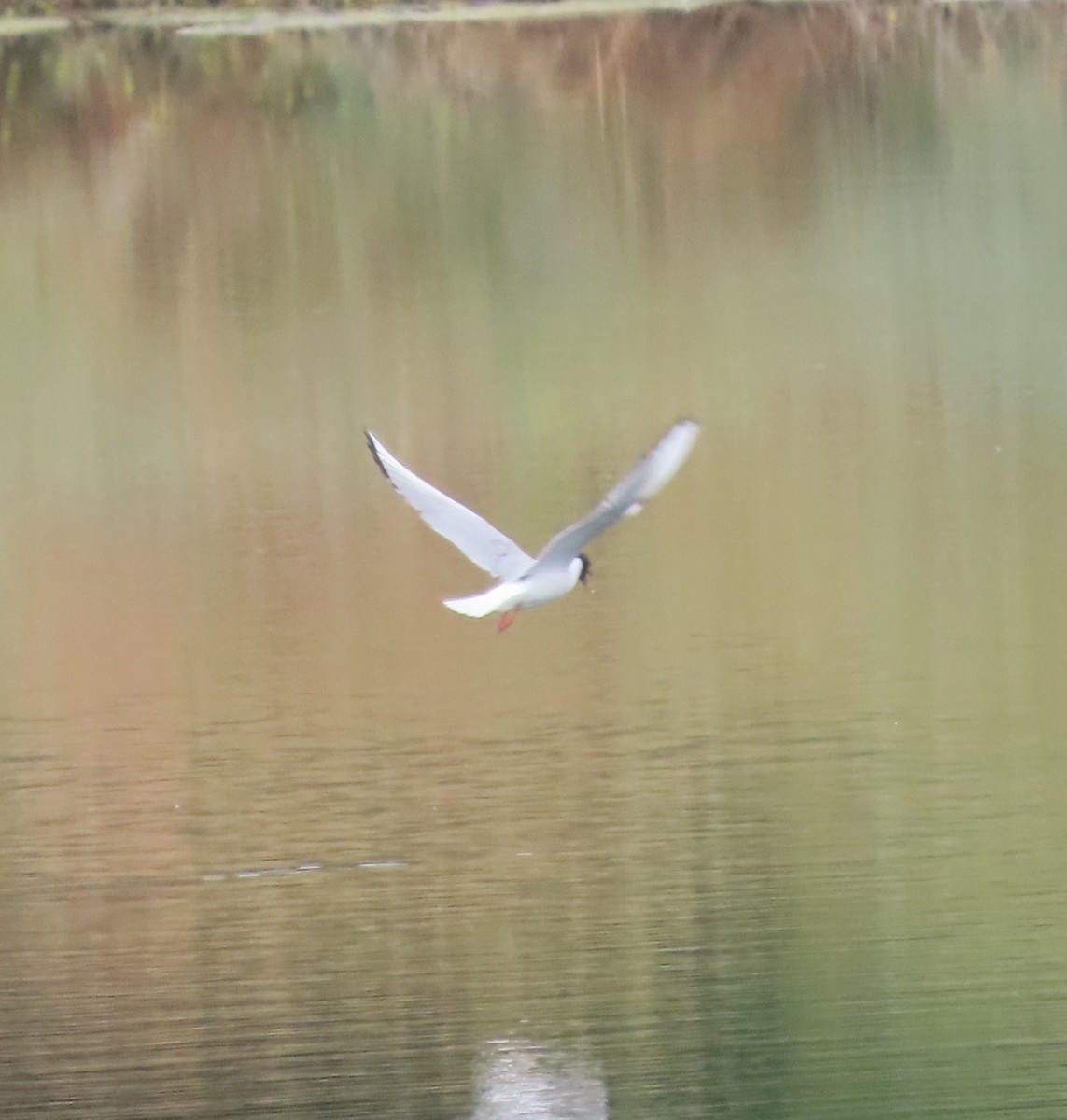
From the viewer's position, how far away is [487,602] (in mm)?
5094

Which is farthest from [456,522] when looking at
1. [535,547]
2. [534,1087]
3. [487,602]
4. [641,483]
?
[535,547]

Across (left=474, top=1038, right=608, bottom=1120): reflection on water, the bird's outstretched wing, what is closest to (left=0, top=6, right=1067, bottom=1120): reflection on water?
(left=474, top=1038, right=608, bottom=1120): reflection on water

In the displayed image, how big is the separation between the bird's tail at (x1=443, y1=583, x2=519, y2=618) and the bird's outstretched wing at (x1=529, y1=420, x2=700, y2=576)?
0.14m

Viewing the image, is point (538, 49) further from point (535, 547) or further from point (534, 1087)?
point (534, 1087)

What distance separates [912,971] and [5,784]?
2.52 m

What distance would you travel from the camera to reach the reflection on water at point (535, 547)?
5.22 metres

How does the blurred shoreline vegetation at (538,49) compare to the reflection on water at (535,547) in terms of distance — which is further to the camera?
the blurred shoreline vegetation at (538,49)

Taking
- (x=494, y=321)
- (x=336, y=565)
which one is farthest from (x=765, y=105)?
(x=336, y=565)

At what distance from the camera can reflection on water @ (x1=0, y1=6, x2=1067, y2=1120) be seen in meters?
5.22

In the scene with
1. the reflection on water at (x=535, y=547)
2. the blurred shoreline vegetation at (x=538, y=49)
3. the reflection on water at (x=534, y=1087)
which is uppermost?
the blurred shoreline vegetation at (x=538, y=49)

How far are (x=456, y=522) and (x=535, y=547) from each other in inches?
122

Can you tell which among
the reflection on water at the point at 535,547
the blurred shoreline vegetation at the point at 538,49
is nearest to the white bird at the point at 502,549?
the reflection on water at the point at 535,547

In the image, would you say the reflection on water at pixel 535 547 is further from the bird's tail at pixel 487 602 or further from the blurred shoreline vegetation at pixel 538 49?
the bird's tail at pixel 487 602

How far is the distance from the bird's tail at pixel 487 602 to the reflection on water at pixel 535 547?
0.76m
